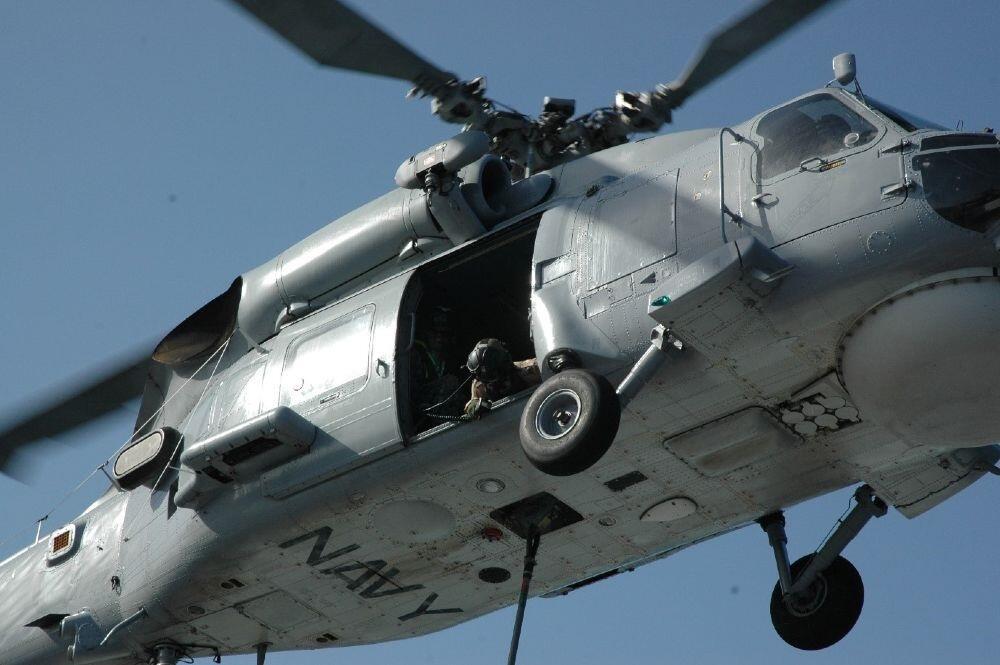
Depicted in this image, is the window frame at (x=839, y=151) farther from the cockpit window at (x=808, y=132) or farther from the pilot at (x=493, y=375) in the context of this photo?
the pilot at (x=493, y=375)

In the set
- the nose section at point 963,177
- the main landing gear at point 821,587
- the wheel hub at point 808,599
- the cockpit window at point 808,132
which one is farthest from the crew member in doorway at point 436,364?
the nose section at point 963,177

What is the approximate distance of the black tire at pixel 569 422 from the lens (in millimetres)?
10062

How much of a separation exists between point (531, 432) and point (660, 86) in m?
3.99

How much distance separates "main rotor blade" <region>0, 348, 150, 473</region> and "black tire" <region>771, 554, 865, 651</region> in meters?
7.02

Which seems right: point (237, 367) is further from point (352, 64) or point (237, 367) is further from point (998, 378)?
point (998, 378)

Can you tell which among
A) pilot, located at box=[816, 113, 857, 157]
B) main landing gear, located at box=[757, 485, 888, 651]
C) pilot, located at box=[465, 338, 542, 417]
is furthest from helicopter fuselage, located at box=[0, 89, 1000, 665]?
main landing gear, located at box=[757, 485, 888, 651]

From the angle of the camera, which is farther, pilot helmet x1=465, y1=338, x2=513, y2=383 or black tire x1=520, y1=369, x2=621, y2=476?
pilot helmet x1=465, y1=338, x2=513, y2=383

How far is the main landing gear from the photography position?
1220cm

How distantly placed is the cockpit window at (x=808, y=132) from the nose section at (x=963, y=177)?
0.53 metres

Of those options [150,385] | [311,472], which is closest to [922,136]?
[311,472]

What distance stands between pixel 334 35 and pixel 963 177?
15.9 feet

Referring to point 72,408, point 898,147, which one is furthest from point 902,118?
point 72,408

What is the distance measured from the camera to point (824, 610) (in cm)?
1237

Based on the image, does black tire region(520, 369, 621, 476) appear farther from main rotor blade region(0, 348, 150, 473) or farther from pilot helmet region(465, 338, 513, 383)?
main rotor blade region(0, 348, 150, 473)
